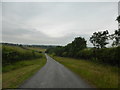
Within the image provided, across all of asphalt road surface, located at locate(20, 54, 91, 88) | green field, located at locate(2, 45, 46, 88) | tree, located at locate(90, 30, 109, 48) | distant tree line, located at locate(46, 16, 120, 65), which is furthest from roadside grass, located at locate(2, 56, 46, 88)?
tree, located at locate(90, 30, 109, 48)

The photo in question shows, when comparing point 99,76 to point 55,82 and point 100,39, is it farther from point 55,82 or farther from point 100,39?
point 100,39

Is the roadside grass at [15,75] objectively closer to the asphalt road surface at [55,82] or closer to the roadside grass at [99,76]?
the asphalt road surface at [55,82]

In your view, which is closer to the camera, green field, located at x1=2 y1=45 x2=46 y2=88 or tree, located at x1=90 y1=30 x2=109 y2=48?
green field, located at x1=2 y1=45 x2=46 y2=88

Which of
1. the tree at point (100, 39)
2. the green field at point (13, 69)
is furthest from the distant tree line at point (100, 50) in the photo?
the green field at point (13, 69)

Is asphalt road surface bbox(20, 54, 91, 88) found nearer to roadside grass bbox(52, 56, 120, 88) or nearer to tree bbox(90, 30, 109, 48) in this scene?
roadside grass bbox(52, 56, 120, 88)

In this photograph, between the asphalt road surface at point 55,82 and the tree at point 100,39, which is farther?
the tree at point 100,39

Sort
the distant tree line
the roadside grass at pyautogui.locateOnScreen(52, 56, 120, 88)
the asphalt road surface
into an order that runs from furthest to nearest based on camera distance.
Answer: the distant tree line < the roadside grass at pyautogui.locateOnScreen(52, 56, 120, 88) < the asphalt road surface

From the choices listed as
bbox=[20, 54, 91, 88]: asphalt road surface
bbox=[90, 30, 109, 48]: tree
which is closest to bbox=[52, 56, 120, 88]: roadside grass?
bbox=[20, 54, 91, 88]: asphalt road surface

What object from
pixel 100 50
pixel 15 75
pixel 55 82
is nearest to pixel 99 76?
pixel 55 82

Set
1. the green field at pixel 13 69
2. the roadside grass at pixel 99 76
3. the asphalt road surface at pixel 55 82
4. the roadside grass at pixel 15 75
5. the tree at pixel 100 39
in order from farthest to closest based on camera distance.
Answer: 1. the tree at pixel 100 39
2. the green field at pixel 13 69
3. the roadside grass at pixel 99 76
4. the roadside grass at pixel 15 75
5. the asphalt road surface at pixel 55 82

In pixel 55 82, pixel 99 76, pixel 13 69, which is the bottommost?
pixel 13 69

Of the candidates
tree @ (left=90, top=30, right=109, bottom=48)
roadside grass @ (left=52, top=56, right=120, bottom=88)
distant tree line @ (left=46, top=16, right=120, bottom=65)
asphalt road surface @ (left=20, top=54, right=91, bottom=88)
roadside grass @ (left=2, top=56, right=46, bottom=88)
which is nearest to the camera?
asphalt road surface @ (left=20, top=54, right=91, bottom=88)

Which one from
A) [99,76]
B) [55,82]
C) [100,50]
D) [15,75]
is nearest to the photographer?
[55,82]

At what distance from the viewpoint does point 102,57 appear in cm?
3438
